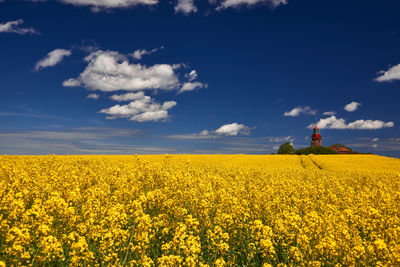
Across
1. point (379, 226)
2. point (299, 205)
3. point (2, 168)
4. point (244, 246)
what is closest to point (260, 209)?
point (299, 205)

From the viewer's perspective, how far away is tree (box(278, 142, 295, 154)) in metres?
78.1

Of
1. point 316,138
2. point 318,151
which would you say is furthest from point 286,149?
point 316,138

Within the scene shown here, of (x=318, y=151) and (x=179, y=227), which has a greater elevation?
(x=318, y=151)

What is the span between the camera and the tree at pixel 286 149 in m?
78.1

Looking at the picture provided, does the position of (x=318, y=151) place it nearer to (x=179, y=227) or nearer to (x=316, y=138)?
(x=316, y=138)

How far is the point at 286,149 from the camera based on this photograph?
79.1m

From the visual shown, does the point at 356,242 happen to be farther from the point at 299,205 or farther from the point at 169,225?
the point at 169,225

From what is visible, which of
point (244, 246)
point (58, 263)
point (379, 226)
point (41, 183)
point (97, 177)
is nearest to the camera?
point (58, 263)

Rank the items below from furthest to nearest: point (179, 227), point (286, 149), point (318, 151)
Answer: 1. point (286, 149)
2. point (318, 151)
3. point (179, 227)

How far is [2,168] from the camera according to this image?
35.5 ft

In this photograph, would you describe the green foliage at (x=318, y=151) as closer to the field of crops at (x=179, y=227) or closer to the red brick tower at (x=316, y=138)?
the red brick tower at (x=316, y=138)

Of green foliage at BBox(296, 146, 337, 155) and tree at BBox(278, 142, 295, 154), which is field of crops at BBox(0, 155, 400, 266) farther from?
tree at BBox(278, 142, 295, 154)

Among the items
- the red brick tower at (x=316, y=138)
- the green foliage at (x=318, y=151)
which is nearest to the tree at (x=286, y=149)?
the green foliage at (x=318, y=151)

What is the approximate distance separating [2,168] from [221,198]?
407 inches
